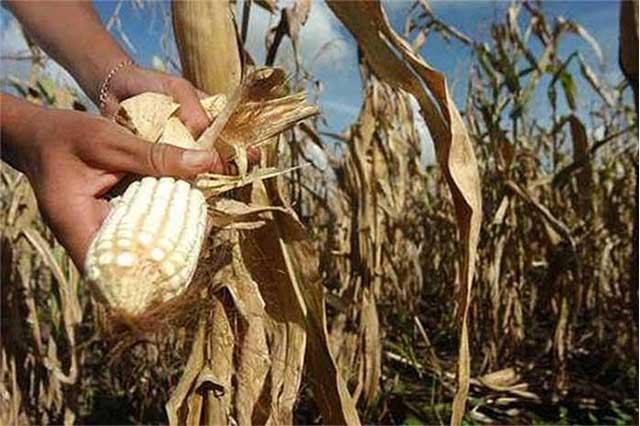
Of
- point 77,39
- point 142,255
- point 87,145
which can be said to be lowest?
point 142,255

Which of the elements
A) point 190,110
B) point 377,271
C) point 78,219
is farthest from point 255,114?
point 377,271

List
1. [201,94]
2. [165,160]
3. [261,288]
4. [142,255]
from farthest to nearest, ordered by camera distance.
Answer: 1. [261,288]
2. [201,94]
3. [165,160]
4. [142,255]

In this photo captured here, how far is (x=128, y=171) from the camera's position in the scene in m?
0.64

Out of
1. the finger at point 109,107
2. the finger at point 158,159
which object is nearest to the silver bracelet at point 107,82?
the finger at point 109,107

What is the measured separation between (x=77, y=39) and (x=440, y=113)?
12.2 inches

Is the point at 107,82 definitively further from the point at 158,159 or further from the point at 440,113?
the point at 440,113

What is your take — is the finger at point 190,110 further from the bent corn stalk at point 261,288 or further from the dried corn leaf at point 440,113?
the dried corn leaf at point 440,113

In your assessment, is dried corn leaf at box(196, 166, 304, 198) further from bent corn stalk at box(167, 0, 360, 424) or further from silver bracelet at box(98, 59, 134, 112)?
silver bracelet at box(98, 59, 134, 112)

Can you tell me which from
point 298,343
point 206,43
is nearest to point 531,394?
point 298,343

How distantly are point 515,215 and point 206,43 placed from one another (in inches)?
63.3

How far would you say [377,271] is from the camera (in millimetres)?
2035

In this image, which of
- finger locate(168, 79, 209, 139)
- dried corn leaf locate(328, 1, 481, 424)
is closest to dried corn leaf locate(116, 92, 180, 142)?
finger locate(168, 79, 209, 139)

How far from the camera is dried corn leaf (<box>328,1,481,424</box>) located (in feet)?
2.48

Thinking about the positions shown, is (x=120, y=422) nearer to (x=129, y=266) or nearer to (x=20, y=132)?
(x=20, y=132)
